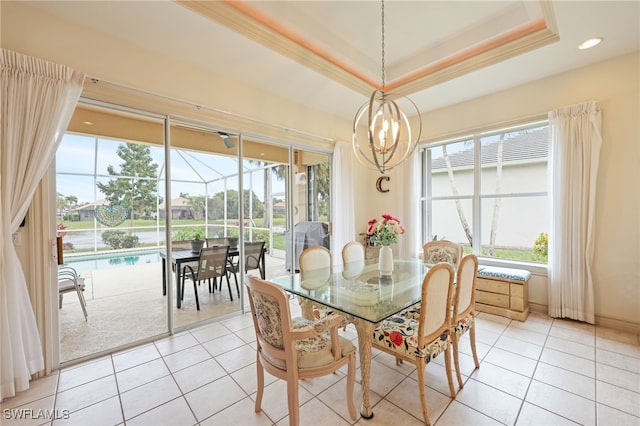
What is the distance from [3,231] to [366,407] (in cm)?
277

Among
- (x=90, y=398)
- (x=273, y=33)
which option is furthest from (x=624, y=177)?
(x=90, y=398)

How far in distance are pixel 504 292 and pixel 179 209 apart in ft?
13.3

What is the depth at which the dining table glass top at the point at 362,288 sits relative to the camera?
1.71 m

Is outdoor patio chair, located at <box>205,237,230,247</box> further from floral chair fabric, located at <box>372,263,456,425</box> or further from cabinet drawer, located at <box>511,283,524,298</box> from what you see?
cabinet drawer, located at <box>511,283,524,298</box>

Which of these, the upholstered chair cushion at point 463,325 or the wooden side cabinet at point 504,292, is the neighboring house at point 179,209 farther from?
the wooden side cabinet at point 504,292

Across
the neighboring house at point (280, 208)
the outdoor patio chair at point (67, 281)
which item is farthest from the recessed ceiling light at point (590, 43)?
the outdoor patio chair at point (67, 281)

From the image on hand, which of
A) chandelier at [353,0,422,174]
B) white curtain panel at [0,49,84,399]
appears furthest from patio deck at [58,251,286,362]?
chandelier at [353,0,422,174]

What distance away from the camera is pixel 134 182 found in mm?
3471

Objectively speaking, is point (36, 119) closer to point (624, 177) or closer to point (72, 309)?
point (72, 309)

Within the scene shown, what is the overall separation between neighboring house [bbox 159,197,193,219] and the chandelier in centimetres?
209

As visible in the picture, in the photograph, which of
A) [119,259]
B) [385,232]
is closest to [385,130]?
[385,232]

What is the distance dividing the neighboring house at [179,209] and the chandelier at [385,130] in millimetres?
2093

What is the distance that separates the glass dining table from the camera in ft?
5.39

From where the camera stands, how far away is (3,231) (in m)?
1.81
